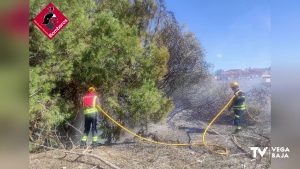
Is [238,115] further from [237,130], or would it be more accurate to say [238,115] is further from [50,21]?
[50,21]

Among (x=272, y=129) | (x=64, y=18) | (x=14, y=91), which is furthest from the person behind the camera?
(x=272, y=129)

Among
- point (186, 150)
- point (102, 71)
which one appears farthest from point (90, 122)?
point (186, 150)

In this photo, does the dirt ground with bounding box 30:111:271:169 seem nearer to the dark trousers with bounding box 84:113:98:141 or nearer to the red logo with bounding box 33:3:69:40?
the dark trousers with bounding box 84:113:98:141

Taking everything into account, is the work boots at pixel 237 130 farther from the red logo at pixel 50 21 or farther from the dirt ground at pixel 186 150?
the red logo at pixel 50 21

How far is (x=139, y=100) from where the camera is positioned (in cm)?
429

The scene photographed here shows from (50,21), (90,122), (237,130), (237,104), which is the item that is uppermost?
(50,21)

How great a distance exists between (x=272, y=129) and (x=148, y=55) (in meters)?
1.48

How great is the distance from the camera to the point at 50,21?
385 cm

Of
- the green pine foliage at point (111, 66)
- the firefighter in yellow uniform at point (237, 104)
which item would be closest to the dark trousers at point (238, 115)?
the firefighter in yellow uniform at point (237, 104)

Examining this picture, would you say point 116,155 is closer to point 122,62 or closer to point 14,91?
point 122,62

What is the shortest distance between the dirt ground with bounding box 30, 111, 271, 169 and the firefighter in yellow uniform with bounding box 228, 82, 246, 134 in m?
0.11

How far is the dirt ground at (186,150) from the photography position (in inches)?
165

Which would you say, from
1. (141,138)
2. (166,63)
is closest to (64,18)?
(166,63)

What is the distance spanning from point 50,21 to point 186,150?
1.90m
